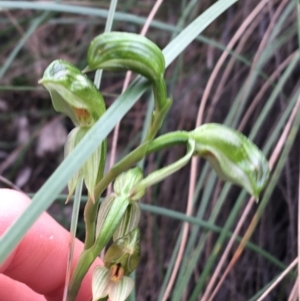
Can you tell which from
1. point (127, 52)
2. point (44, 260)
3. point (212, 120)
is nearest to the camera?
point (127, 52)

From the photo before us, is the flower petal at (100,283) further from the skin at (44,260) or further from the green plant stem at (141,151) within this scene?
the skin at (44,260)

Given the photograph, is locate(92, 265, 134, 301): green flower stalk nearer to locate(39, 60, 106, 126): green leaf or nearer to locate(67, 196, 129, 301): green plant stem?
locate(67, 196, 129, 301): green plant stem

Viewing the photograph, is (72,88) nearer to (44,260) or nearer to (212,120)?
(44,260)

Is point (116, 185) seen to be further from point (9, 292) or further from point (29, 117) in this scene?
point (29, 117)

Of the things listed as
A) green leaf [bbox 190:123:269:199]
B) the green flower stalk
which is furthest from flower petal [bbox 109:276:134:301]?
green leaf [bbox 190:123:269:199]

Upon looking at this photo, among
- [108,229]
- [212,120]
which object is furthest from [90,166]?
[212,120]

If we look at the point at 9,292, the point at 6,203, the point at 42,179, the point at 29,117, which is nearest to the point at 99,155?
the point at 6,203
